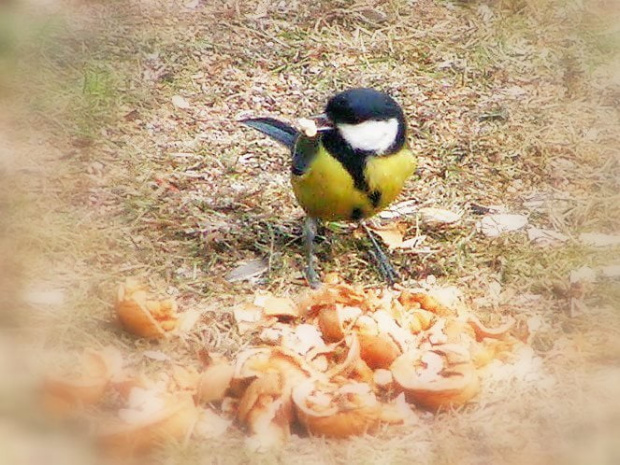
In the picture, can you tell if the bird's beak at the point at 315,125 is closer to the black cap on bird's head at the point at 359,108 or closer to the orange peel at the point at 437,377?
the black cap on bird's head at the point at 359,108

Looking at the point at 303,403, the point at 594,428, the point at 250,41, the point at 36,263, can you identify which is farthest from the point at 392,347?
the point at 250,41

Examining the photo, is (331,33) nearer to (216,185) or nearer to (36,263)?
(216,185)

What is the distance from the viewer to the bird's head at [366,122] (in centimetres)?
309

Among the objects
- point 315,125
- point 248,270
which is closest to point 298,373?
point 248,270

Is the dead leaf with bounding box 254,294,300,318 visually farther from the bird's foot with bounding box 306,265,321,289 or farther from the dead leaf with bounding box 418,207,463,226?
the dead leaf with bounding box 418,207,463,226

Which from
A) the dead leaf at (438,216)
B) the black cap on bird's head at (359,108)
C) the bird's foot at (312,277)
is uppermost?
Result: the black cap on bird's head at (359,108)

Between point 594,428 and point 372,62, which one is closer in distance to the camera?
point 594,428

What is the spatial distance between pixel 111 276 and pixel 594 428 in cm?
163

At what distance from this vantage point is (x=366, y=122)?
310 cm

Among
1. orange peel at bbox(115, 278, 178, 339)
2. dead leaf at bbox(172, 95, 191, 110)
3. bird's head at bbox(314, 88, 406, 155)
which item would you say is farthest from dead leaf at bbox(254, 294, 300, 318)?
dead leaf at bbox(172, 95, 191, 110)

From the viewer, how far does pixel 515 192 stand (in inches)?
145

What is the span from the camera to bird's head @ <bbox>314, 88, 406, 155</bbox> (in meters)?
3.09

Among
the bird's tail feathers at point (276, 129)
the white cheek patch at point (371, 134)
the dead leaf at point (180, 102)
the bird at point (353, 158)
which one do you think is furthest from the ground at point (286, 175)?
the white cheek patch at point (371, 134)

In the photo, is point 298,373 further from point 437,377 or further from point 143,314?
point 143,314
